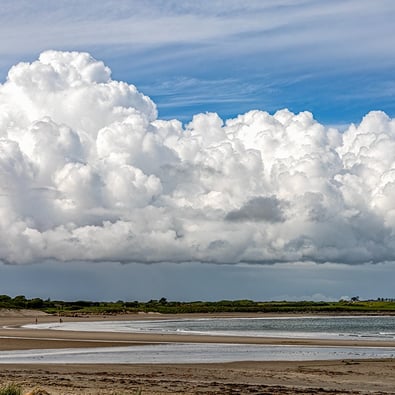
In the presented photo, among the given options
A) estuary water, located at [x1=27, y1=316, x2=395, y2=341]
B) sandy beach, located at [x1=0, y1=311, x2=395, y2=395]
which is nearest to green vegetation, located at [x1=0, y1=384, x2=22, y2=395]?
sandy beach, located at [x1=0, y1=311, x2=395, y2=395]

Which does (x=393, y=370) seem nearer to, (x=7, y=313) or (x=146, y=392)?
(x=146, y=392)

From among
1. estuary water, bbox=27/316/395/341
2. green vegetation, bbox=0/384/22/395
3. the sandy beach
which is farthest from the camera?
estuary water, bbox=27/316/395/341

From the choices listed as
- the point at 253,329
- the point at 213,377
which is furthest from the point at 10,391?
the point at 253,329

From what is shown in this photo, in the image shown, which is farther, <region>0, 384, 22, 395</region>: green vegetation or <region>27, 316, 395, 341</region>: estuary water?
<region>27, 316, 395, 341</region>: estuary water

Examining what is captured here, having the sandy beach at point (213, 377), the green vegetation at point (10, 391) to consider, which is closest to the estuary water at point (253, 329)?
the sandy beach at point (213, 377)

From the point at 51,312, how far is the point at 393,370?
378 ft

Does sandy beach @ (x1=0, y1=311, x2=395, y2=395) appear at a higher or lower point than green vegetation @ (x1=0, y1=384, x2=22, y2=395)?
lower

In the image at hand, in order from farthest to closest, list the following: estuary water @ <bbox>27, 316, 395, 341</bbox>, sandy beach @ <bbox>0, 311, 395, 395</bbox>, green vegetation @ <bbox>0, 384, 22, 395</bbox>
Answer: estuary water @ <bbox>27, 316, 395, 341</bbox> → sandy beach @ <bbox>0, 311, 395, 395</bbox> → green vegetation @ <bbox>0, 384, 22, 395</bbox>

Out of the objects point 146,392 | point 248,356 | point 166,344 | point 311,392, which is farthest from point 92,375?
point 166,344

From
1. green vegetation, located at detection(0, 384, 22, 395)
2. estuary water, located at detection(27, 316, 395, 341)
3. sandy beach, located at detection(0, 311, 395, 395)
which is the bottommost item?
sandy beach, located at detection(0, 311, 395, 395)

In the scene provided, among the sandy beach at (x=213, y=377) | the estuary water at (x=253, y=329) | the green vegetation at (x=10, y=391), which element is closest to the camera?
Answer: the green vegetation at (x=10, y=391)

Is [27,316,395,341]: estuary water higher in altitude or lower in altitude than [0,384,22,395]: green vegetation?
lower

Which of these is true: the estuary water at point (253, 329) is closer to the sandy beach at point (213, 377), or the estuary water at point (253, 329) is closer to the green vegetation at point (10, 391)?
the sandy beach at point (213, 377)

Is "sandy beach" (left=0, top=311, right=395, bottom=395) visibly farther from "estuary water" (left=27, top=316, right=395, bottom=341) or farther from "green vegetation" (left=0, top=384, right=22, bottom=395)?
"estuary water" (left=27, top=316, right=395, bottom=341)
